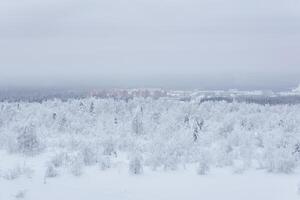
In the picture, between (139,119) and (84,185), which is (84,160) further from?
(139,119)

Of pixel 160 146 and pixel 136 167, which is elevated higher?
pixel 160 146

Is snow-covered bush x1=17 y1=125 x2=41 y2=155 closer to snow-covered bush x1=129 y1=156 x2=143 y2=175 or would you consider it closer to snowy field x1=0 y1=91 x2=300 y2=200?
snowy field x1=0 y1=91 x2=300 y2=200

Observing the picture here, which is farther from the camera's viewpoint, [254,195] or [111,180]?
[111,180]

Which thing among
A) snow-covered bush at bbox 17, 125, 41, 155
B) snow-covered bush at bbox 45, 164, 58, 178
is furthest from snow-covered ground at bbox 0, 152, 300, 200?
snow-covered bush at bbox 17, 125, 41, 155

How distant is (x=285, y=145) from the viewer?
2141cm

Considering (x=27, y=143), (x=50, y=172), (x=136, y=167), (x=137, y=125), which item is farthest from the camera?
(x=137, y=125)

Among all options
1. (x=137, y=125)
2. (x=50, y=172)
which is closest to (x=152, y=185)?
(x=50, y=172)

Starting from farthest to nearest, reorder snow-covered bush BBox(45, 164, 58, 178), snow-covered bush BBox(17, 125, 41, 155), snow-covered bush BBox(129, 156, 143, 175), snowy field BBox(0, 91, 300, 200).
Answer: snow-covered bush BBox(17, 125, 41, 155), snow-covered bush BBox(129, 156, 143, 175), snow-covered bush BBox(45, 164, 58, 178), snowy field BBox(0, 91, 300, 200)

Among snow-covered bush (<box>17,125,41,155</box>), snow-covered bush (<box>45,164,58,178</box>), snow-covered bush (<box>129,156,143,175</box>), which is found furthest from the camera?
snow-covered bush (<box>17,125,41,155</box>)

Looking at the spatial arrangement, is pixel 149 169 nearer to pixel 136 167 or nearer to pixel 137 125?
pixel 136 167

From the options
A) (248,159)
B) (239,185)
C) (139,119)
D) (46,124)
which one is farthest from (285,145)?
(46,124)

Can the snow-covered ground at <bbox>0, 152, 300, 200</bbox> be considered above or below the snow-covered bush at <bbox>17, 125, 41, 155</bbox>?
below

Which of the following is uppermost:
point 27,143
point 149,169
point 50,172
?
point 27,143

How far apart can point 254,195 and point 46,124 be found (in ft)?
65.4
